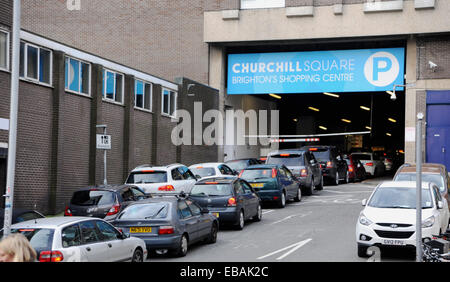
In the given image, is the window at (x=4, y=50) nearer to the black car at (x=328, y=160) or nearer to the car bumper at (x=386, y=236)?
the car bumper at (x=386, y=236)

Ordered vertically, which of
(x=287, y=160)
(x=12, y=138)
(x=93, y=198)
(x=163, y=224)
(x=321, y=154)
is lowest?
(x=163, y=224)

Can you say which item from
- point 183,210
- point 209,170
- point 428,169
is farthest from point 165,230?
point 209,170

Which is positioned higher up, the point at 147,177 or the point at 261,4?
the point at 261,4

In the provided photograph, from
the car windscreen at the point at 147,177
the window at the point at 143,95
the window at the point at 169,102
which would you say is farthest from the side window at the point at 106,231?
the window at the point at 169,102

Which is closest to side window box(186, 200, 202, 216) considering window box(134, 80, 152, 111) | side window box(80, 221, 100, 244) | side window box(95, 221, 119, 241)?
side window box(95, 221, 119, 241)

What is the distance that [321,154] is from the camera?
3188 centimetres

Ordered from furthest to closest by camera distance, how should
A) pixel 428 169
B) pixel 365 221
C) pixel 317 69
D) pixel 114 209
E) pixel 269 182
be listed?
pixel 317 69, pixel 269 182, pixel 428 169, pixel 114 209, pixel 365 221

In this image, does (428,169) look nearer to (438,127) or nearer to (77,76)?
(77,76)

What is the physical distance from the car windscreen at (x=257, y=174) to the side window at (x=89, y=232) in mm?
12723

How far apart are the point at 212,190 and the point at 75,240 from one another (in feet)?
27.5

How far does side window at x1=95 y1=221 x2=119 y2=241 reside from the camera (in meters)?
11.2

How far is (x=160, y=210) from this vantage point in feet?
46.4

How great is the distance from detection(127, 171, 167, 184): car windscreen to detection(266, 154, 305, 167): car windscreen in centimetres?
785
